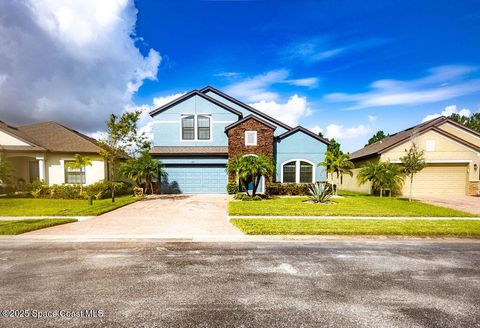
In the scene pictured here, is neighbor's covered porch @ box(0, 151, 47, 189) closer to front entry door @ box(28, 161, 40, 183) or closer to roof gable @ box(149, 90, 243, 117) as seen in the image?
front entry door @ box(28, 161, 40, 183)

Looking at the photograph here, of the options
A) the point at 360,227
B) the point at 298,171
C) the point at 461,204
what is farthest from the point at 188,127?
the point at 461,204

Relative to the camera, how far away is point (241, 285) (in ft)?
14.1

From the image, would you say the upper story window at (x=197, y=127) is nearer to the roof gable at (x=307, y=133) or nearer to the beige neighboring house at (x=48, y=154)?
the roof gable at (x=307, y=133)

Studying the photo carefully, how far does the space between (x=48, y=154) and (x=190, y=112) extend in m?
12.8

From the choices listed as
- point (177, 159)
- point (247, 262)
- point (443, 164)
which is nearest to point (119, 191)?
point (177, 159)

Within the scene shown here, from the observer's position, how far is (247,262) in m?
5.40

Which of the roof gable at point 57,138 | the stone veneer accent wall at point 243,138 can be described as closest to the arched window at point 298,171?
the stone veneer accent wall at point 243,138

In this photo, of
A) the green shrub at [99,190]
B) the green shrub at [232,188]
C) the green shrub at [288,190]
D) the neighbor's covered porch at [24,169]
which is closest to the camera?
the green shrub at [99,190]

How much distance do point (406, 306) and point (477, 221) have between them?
31.4 ft

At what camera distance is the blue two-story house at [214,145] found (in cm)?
1862

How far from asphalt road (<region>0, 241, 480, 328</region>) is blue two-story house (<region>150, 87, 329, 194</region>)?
42.5ft

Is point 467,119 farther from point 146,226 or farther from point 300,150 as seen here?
point 146,226

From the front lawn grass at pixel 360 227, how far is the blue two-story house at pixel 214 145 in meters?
10.0

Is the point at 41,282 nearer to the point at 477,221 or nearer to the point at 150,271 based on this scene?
the point at 150,271
